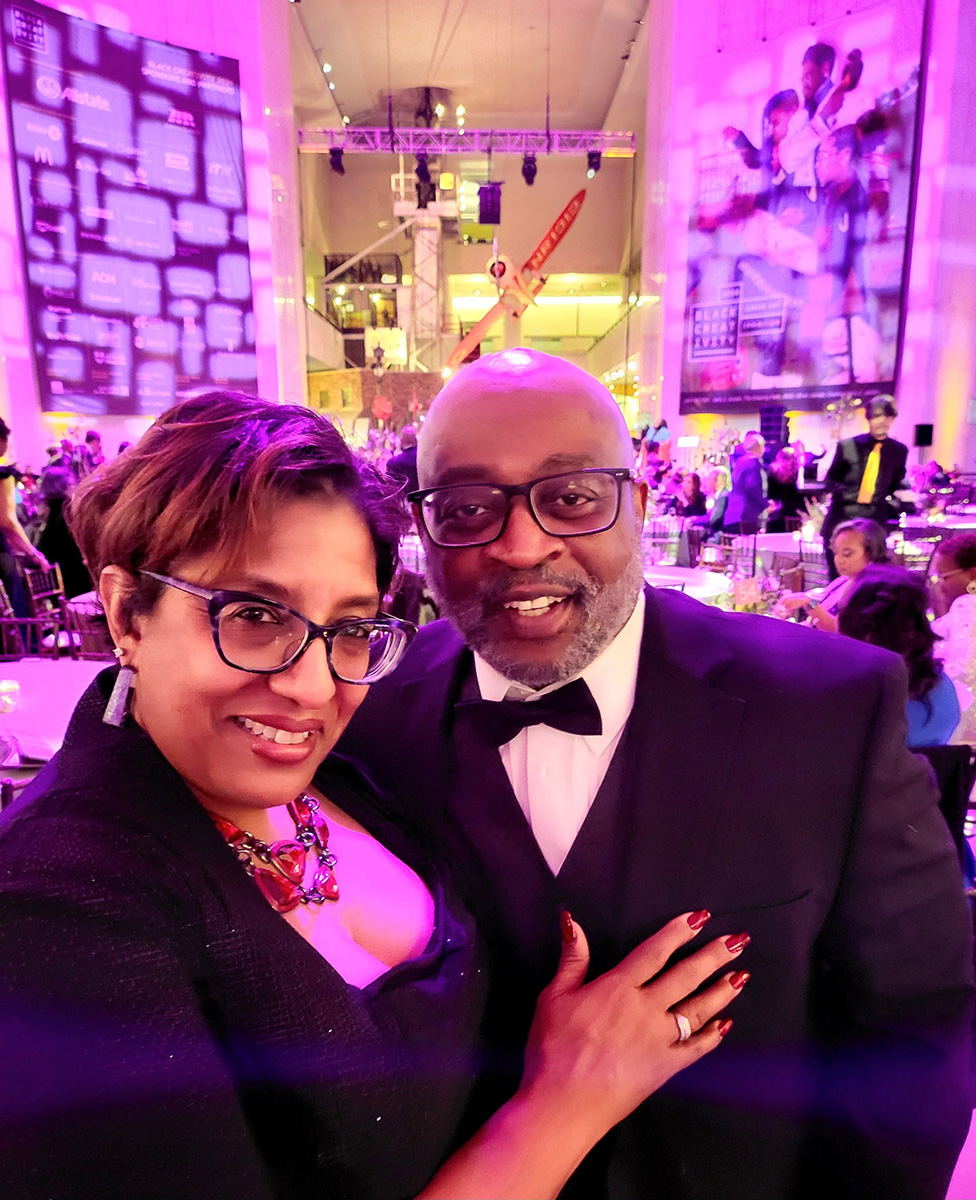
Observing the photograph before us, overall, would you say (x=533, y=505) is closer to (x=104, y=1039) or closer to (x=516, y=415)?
(x=516, y=415)

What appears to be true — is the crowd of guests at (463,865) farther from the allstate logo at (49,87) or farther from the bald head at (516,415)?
the allstate logo at (49,87)

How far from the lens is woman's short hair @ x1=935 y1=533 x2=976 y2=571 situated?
345 centimetres

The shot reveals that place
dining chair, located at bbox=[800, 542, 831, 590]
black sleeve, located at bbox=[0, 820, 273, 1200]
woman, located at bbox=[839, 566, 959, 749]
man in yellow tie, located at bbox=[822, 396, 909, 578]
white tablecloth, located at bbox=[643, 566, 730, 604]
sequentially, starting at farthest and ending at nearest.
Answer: dining chair, located at bbox=[800, 542, 831, 590] < man in yellow tie, located at bbox=[822, 396, 909, 578] < white tablecloth, located at bbox=[643, 566, 730, 604] < woman, located at bbox=[839, 566, 959, 749] < black sleeve, located at bbox=[0, 820, 273, 1200]

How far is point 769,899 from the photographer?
1028 millimetres

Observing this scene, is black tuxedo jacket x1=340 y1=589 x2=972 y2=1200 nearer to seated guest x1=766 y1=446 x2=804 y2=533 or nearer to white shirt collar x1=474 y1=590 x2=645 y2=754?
white shirt collar x1=474 y1=590 x2=645 y2=754

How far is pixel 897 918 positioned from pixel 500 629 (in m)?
0.70

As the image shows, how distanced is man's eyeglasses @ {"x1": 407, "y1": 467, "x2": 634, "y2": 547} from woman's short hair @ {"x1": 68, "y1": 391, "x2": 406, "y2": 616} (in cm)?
29

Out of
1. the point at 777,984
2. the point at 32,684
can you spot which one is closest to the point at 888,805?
the point at 777,984

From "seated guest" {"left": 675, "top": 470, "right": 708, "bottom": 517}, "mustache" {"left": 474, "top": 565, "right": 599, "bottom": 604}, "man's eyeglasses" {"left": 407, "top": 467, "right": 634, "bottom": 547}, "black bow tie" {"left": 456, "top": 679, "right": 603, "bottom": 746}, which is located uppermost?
"man's eyeglasses" {"left": 407, "top": 467, "right": 634, "bottom": 547}

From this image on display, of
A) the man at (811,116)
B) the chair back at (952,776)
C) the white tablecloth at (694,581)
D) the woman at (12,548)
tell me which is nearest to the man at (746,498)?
the white tablecloth at (694,581)

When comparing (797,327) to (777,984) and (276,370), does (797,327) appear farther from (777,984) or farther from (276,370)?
(777,984)

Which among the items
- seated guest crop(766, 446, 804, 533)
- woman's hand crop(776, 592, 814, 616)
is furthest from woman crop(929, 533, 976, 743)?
seated guest crop(766, 446, 804, 533)

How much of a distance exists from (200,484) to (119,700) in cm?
25

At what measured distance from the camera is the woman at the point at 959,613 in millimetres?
3105
